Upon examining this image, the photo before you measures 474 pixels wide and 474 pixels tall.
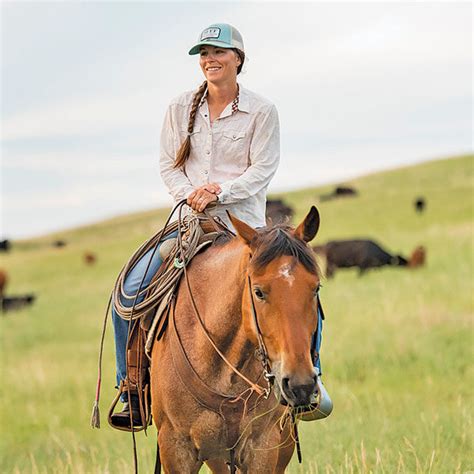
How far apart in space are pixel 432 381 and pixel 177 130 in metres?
9.01

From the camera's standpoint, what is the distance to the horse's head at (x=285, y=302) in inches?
172

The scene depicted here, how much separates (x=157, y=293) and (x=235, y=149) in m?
1.21

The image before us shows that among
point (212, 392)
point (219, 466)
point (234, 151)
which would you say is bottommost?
point (219, 466)

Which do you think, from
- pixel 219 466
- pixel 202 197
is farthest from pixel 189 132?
pixel 219 466

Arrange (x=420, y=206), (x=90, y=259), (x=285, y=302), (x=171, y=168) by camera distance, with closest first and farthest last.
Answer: (x=285, y=302)
(x=171, y=168)
(x=420, y=206)
(x=90, y=259)

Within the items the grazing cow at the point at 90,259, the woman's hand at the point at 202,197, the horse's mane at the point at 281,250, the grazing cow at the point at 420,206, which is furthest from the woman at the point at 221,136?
the grazing cow at the point at 90,259

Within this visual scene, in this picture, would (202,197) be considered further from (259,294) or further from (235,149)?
(259,294)

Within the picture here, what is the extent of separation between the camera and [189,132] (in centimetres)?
645

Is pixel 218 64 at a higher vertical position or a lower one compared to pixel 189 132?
higher

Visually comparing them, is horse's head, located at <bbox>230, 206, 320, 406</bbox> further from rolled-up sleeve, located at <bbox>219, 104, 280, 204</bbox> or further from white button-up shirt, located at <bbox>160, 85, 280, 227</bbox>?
white button-up shirt, located at <bbox>160, 85, 280, 227</bbox>

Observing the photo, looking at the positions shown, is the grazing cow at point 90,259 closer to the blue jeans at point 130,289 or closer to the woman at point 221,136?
the blue jeans at point 130,289

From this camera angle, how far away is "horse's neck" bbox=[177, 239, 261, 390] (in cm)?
524

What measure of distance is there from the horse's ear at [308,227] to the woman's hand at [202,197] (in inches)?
49.2

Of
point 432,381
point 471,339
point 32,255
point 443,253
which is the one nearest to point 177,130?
point 432,381
